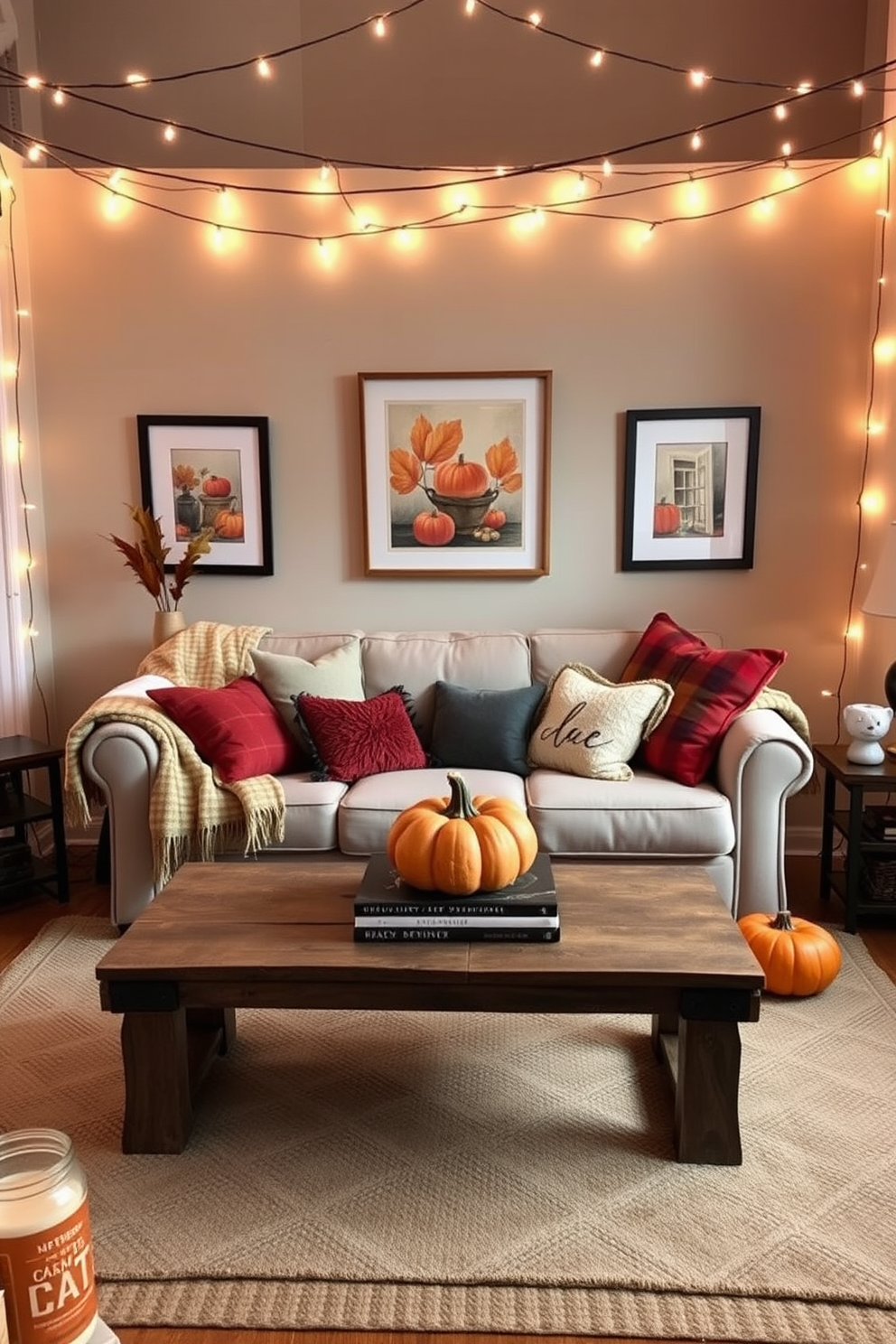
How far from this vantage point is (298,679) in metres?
3.38

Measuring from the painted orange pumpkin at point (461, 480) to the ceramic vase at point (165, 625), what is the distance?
113cm

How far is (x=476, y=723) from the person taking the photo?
133 inches

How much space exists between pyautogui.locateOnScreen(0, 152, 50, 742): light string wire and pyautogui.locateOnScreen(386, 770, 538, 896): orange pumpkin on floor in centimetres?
242

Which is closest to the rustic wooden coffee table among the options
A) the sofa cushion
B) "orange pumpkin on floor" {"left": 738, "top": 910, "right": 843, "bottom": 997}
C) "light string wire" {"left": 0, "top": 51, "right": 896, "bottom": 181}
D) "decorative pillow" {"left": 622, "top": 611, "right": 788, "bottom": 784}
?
"orange pumpkin on floor" {"left": 738, "top": 910, "right": 843, "bottom": 997}

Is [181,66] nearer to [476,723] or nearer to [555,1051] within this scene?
[476,723]

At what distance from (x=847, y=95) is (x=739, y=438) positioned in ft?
4.97

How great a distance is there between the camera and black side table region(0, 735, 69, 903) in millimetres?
3289

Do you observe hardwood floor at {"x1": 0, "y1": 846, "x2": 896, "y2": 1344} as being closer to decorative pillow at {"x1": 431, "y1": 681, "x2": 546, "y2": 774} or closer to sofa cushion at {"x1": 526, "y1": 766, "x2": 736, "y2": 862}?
sofa cushion at {"x1": 526, "y1": 766, "x2": 736, "y2": 862}

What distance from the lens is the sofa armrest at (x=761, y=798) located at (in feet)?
9.59

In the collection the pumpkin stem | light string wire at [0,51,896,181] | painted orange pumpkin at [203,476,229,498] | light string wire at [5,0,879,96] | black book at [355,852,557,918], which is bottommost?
black book at [355,852,557,918]

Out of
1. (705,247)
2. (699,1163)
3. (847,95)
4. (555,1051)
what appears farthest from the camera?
(847,95)

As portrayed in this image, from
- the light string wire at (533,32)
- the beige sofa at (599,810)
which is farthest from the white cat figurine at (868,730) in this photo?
the light string wire at (533,32)

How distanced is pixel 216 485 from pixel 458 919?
2458mm

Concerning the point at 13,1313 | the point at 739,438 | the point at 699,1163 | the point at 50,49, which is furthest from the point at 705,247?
the point at 13,1313
